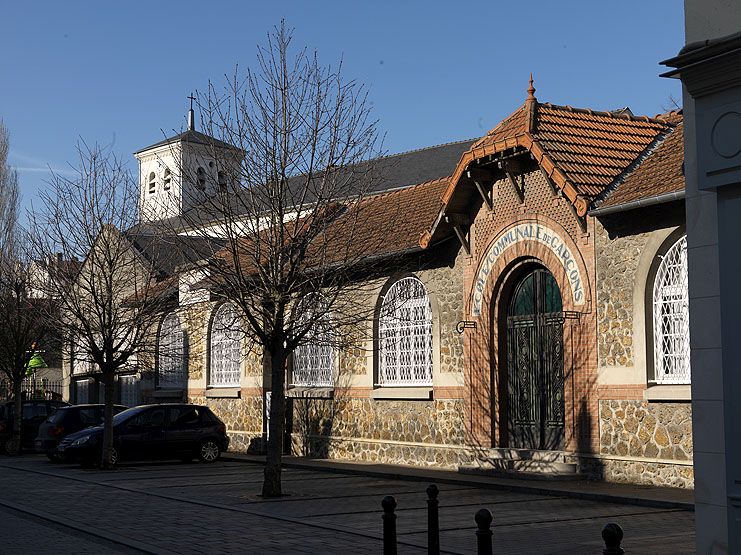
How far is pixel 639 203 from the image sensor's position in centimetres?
1602

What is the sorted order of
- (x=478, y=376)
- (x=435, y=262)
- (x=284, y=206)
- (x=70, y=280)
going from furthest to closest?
(x=70, y=280) → (x=435, y=262) → (x=478, y=376) → (x=284, y=206)

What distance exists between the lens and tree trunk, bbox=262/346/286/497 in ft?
54.2

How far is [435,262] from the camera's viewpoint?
71.4 feet

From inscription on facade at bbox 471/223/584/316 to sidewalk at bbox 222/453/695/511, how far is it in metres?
3.26

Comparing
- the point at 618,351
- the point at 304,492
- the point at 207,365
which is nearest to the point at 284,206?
the point at 304,492

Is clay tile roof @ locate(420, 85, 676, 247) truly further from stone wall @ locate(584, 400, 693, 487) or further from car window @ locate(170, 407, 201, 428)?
car window @ locate(170, 407, 201, 428)

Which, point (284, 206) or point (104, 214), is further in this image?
point (104, 214)

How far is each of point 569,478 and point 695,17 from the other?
33.9 feet

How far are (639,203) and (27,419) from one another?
2132 cm

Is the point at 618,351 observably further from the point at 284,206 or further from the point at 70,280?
the point at 70,280

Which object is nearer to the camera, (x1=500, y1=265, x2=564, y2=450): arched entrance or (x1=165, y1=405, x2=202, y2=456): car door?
(x1=500, y1=265, x2=564, y2=450): arched entrance

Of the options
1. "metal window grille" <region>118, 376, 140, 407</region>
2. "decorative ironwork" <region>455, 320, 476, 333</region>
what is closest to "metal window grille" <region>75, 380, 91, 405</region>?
"metal window grille" <region>118, 376, 140, 407</region>

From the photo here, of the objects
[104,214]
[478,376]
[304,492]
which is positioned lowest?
[304,492]

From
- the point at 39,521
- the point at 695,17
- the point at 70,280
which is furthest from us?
the point at 70,280
